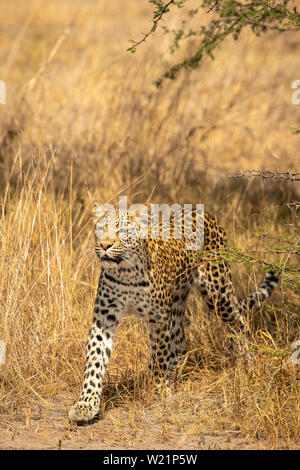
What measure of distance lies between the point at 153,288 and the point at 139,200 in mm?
2571

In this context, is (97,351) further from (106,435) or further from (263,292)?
(263,292)

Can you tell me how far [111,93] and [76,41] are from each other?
8.34 meters

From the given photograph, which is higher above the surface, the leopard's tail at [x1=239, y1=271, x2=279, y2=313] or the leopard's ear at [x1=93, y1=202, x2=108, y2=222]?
the leopard's ear at [x1=93, y1=202, x2=108, y2=222]

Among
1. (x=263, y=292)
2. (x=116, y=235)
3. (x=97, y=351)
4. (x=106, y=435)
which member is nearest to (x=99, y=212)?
(x=116, y=235)

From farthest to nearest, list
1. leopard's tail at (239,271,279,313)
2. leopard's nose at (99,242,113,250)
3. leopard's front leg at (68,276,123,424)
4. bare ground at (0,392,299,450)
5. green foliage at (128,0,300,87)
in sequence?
leopard's tail at (239,271,279,313)
green foliage at (128,0,300,87)
leopard's nose at (99,242,113,250)
leopard's front leg at (68,276,123,424)
bare ground at (0,392,299,450)

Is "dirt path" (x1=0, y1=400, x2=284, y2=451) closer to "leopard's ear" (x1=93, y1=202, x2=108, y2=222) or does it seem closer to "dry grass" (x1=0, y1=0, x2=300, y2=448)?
"dry grass" (x1=0, y1=0, x2=300, y2=448)

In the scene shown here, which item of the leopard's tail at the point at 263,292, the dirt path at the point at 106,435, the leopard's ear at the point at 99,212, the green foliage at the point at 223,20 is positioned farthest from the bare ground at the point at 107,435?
the green foliage at the point at 223,20

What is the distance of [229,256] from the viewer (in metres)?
5.23

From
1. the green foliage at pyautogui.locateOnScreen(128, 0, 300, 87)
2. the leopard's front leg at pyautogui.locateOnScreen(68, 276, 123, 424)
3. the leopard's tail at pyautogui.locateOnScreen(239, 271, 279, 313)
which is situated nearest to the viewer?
the leopard's front leg at pyautogui.locateOnScreen(68, 276, 123, 424)

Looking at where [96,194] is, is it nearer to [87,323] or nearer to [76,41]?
[87,323]

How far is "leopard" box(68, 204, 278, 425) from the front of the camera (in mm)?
5289

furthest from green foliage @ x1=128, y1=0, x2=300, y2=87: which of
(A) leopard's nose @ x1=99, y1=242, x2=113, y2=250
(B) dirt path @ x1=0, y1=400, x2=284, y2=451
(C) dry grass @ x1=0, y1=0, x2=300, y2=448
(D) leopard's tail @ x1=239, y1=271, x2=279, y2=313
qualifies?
(B) dirt path @ x1=0, y1=400, x2=284, y2=451

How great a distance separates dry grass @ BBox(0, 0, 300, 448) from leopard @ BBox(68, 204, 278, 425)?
0.60ft

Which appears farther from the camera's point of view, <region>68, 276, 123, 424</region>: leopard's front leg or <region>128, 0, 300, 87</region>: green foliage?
<region>128, 0, 300, 87</region>: green foliage
